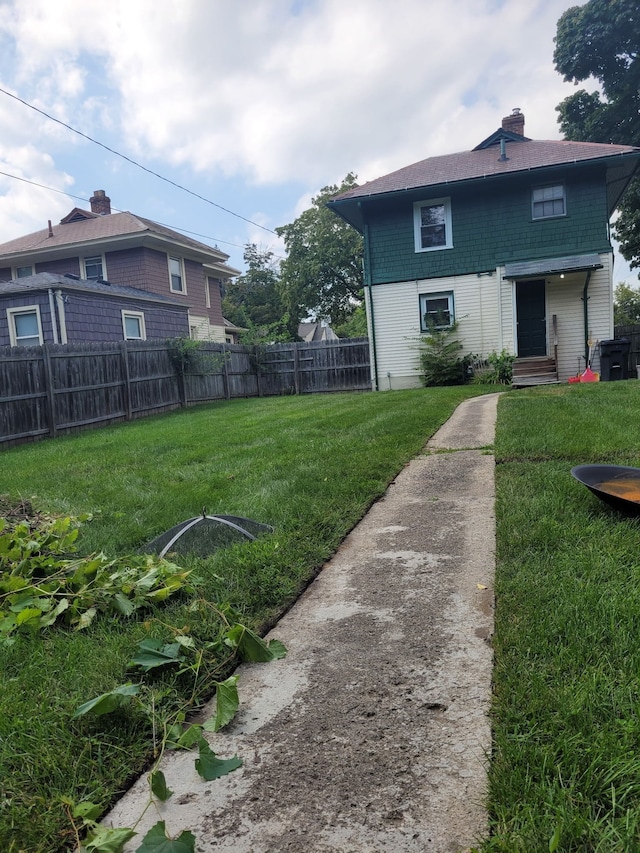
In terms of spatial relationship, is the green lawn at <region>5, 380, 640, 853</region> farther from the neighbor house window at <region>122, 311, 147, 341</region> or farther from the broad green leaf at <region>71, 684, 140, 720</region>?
the neighbor house window at <region>122, 311, 147, 341</region>

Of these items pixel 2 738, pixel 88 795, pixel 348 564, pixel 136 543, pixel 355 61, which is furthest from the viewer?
pixel 355 61

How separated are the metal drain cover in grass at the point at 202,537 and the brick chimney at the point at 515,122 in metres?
18.7

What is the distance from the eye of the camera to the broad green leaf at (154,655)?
1825 millimetres

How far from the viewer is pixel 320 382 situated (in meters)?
18.1

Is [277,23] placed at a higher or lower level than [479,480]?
higher

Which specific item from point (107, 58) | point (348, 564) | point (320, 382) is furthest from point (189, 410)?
point (348, 564)

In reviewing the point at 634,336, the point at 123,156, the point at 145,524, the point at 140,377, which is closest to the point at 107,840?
the point at 145,524

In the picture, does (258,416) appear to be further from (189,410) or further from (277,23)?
(277,23)

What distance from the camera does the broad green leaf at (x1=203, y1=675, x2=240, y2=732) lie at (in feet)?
5.14

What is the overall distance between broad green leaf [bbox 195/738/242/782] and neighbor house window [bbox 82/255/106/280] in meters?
21.4

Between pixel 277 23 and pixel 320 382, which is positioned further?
pixel 320 382

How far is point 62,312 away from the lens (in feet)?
49.2

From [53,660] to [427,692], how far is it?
1.32 metres

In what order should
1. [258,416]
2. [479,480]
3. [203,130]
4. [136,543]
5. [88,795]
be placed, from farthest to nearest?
[203,130] < [258,416] < [479,480] < [136,543] < [88,795]
